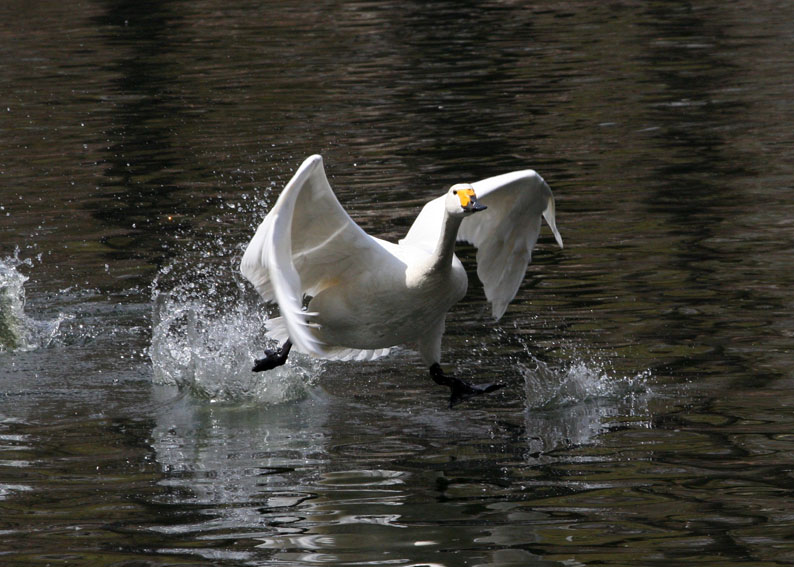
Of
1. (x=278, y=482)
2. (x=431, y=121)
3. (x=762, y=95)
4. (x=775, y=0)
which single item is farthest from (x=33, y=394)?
(x=775, y=0)

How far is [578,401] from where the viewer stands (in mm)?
7797

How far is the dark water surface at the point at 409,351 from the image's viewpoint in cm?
606

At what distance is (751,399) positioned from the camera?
748cm

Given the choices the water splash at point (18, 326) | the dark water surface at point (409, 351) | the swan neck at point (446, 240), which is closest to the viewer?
the dark water surface at point (409, 351)

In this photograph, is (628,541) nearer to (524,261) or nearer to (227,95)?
(524,261)

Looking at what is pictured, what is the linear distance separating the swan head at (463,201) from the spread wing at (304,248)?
568mm

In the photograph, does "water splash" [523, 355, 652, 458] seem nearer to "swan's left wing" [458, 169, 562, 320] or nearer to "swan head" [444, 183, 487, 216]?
"swan's left wing" [458, 169, 562, 320]

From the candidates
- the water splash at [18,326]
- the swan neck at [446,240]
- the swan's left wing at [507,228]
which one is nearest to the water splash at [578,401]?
the swan's left wing at [507,228]

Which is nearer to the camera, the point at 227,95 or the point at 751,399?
the point at 751,399

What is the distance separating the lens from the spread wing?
6.50 m

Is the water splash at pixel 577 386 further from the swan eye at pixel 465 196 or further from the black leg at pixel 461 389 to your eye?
the swan eye at pixel 465 196

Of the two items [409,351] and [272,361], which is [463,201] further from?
[409,351]

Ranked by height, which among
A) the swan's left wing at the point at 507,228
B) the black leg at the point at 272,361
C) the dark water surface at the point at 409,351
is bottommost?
the dark water surface at the point at 409,351

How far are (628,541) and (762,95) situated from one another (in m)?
12.5
